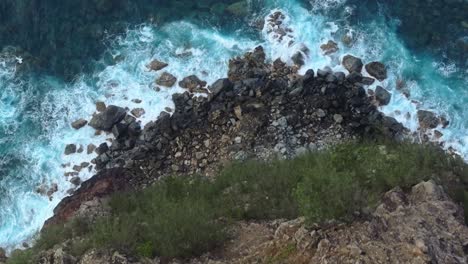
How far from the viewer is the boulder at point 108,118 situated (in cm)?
1869

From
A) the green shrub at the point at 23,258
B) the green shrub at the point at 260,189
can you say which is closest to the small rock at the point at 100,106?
the green shrub at the point at 260,189

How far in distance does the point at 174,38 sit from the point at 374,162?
9305mm

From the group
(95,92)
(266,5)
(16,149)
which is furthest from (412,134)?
(16,149)

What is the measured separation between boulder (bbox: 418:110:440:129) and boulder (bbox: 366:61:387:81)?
1.68 metres

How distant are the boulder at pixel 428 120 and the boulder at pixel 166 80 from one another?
7.47 meters

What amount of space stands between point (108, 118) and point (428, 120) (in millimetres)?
9388

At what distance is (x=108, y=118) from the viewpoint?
18766 mm

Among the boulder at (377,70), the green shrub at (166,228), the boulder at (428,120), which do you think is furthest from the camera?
the boulder at (377,70)

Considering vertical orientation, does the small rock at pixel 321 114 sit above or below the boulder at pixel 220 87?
below

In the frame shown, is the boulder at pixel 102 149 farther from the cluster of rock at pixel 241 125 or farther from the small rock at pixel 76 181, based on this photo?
the small rock at pixel 76 181

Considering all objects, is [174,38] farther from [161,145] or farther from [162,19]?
[161,145]

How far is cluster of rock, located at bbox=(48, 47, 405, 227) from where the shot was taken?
17.6 metres

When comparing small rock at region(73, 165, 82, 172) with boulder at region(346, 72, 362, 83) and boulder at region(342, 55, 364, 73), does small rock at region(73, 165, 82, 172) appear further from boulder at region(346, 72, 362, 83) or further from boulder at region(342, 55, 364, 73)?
boulder at region(342, 55, 364, 73)

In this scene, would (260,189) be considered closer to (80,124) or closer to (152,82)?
(152,82)
